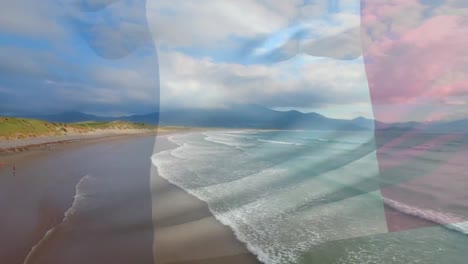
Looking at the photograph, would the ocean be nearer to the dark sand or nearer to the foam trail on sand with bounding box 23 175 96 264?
the dark sand

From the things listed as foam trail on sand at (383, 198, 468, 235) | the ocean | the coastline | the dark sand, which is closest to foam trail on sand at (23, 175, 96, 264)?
the dark sand

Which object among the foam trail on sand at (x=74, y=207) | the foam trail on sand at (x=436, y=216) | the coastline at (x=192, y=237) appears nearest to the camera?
the coastline at (x=192, y=237)

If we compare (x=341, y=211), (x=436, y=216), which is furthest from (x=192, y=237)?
(x=436, y=216)

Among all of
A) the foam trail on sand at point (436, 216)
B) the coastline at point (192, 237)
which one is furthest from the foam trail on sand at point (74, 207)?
the foam trail on sand at point (436, 216)

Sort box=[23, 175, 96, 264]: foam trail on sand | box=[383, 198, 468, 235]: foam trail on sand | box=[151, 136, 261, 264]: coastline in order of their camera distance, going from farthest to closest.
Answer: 1. box=[383, 198, 468, 235]: foam trail on sand
2. box=[23, 175, 96, 264]: foam trail on sand
3. box=[151, 136, 261, 264]: coastline

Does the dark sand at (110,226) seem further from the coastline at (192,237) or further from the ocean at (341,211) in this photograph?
the ocean at (341,211)

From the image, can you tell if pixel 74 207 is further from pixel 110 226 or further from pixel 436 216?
pixel 436 216

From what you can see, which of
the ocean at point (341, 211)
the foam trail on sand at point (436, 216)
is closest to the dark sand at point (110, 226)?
the ocean at point (341, 211)

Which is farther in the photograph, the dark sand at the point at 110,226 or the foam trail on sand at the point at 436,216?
the foam trail on sand at the point at 436,216

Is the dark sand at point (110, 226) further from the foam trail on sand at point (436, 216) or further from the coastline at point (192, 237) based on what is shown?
the foam trail on sand at point (436, 216)

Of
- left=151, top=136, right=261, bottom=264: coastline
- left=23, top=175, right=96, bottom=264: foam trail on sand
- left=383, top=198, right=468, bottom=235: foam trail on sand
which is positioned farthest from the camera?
left=383, top=198, right=468, bottom=235: foam trail on sand

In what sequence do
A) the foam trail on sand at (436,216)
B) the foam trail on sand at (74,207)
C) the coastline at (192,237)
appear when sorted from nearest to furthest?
the coastline at (192,237)
the foam trail on sand at (74,207)
the foam trail on sand at (436,216)
